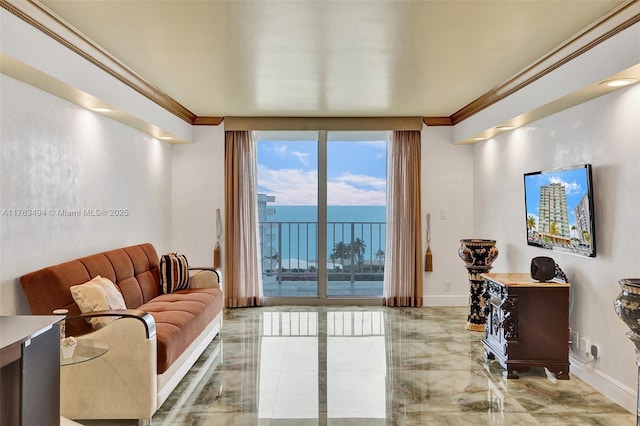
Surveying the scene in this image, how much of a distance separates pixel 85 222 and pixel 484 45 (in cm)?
344

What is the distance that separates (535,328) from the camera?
3498 mm

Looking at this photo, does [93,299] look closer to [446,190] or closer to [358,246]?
[446,190]

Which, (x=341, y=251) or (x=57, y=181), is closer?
(x=57, y=181)

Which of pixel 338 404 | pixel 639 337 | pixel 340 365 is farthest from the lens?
pixel 340 365

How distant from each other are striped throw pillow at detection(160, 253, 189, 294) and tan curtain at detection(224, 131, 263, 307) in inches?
53.3

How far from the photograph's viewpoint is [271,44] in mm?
3088

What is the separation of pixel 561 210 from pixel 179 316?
10.5 ft

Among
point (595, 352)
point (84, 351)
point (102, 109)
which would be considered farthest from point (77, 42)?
point (595, 352)

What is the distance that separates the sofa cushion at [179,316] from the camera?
2.90m

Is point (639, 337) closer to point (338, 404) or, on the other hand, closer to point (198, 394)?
point (338, 404)

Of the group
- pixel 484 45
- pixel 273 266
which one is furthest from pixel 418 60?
pixel 273 266

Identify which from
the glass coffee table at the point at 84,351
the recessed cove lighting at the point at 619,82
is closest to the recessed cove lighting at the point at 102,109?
the glass coffee table at the point at 84,351

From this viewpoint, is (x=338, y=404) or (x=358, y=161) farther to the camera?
(x=358, y=161)

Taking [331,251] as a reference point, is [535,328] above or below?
below
